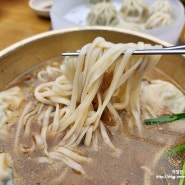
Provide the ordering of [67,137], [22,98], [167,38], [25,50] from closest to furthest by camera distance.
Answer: [67,137], [22,98], [25,50], [167,38]

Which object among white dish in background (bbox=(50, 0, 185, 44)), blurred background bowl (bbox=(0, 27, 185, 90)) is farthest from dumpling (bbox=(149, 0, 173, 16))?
blurred background bowl (bbox=(0, 27, 185, 90))

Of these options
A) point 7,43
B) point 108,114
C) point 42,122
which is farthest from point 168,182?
point 7,43

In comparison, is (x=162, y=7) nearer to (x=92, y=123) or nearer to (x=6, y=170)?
(x=92, y=123)

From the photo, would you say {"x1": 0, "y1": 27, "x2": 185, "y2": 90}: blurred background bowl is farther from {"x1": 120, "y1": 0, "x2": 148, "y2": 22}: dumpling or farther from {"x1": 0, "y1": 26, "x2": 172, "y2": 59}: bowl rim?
{"x1": 120, "y1": 0, "x2": 148, "y2": 22}: dumpling

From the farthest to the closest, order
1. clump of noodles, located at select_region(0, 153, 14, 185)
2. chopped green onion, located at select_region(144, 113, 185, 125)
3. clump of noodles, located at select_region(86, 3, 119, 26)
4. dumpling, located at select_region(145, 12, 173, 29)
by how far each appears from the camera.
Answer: clump of noodles, located at select_region(86, 3, 119, 26), dumpling, located at select_region(145, 12, 173, 29), chopped green onion, located at select_region(144, 113, 185, 125), clump of noodles, located at select_region(0, 153, 14, 185)

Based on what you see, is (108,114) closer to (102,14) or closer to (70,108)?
(70,108)

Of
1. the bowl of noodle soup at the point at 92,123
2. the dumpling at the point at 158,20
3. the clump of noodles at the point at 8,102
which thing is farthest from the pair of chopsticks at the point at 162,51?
the dumpling at the point at 158,20
